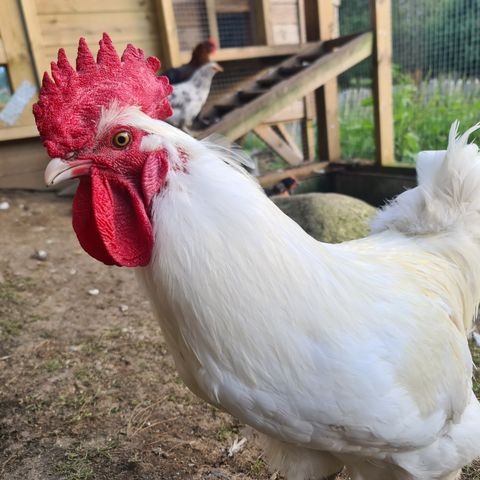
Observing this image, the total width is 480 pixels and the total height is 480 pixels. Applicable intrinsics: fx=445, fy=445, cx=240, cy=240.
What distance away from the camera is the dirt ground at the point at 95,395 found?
2.15 meters

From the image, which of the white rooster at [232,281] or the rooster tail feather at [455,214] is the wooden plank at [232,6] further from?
the white rooster at [232,281]

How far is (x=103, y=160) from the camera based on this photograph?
4.05 feet

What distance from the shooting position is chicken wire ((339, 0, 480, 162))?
6.24 meters

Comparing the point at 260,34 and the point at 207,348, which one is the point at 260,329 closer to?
the point at 207,348

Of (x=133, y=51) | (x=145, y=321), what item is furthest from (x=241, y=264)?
(x=145, y=321)

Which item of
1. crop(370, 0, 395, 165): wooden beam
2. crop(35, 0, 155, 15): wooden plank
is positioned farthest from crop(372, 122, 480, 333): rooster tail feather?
crop(35, 0, 155, 15): wooden plank

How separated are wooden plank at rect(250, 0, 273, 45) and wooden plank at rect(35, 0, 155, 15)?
1.52 m

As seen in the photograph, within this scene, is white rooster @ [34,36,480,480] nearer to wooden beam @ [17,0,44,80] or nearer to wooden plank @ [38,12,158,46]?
wooden beam @ [17,0,44,80]

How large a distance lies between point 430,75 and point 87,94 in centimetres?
749

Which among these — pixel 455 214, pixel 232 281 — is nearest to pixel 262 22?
pixel 455 214

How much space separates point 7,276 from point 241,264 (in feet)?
11.0

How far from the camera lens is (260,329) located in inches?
48.3

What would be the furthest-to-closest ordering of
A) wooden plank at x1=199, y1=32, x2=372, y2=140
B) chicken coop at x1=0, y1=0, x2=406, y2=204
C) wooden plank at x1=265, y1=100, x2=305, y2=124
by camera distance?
wooden plank at x1=265, y1=100, x2=305, y2=124 → chicken coop at x1=0, y1=0, x2=406, y2=204 → wooden plank at x1=199, y1=32, x2=372, y2=140

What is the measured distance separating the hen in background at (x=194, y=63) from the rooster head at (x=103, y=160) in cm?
514
